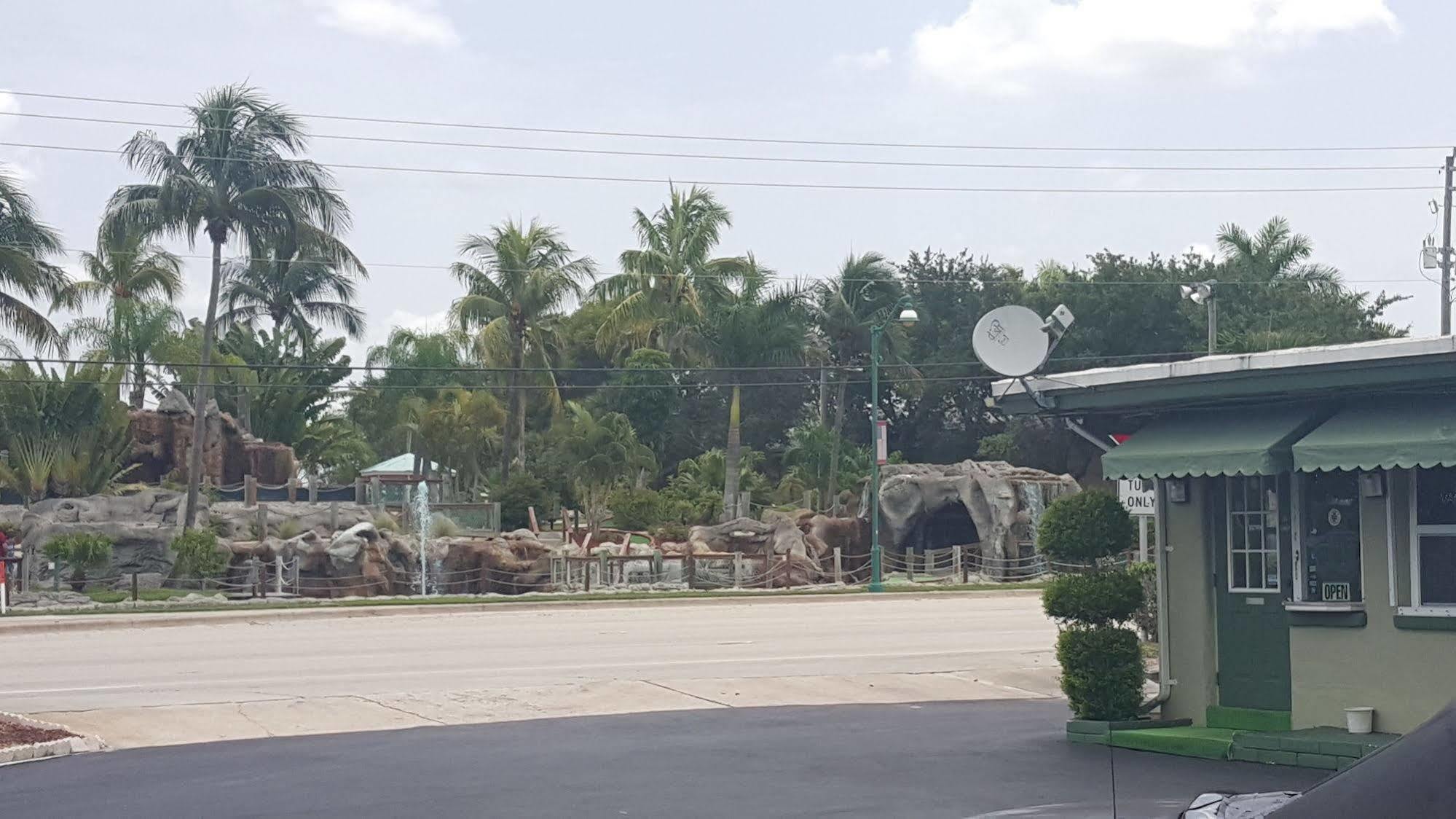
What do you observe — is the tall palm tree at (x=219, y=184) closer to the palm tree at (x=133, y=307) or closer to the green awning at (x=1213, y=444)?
the palm tree at (x=133, y=307)

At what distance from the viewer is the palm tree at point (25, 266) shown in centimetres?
3962

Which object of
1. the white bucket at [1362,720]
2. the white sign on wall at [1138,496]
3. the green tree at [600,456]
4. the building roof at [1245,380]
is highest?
the green tree at [600,456]

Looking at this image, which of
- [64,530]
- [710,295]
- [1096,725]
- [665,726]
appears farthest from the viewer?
[710,295]

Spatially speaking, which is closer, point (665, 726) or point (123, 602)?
point (665, 726)

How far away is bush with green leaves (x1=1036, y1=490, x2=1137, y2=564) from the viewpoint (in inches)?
501

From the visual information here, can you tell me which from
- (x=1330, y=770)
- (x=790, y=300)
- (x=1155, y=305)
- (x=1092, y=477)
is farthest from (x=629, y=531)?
(x=1330, y=770)

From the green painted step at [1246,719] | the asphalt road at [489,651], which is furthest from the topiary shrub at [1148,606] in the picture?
the green painted step at [1246,719]

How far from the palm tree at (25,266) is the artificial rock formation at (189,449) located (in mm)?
11971

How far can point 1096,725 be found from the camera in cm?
1259

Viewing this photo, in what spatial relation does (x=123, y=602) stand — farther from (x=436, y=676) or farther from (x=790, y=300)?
(x=790, y=300)

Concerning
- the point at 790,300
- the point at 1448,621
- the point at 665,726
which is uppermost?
the point at 790,300

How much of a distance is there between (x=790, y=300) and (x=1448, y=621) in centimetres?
4243

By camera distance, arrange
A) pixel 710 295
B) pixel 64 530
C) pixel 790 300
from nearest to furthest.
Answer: pixel 64 530 < pixel 790 300 < pixel 710 295

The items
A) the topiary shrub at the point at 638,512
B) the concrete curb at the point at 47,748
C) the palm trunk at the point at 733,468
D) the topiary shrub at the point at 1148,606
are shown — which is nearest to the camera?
the concrete curb at the point at 47,748
